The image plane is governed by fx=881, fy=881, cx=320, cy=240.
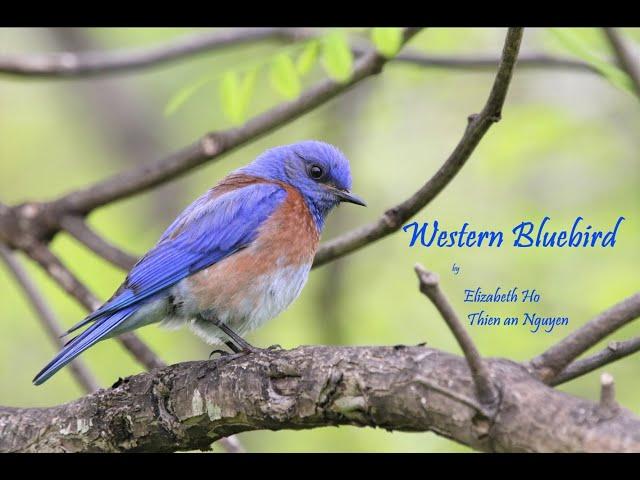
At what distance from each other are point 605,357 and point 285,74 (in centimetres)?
267

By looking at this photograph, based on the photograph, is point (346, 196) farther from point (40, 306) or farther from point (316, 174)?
point (40, 306)

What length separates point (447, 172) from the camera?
15.3ft

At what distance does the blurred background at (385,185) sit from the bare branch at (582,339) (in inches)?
121

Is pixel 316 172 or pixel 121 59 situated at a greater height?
pixel 121 59

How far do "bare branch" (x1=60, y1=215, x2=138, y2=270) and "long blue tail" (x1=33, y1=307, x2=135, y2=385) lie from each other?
851 millimetres

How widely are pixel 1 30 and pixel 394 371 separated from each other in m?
10.4

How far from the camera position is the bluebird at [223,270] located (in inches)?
216

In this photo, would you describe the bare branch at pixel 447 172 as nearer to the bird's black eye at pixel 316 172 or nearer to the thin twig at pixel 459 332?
the bird's black eye at pixel 316 172

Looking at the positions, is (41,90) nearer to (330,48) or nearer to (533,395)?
(330,48)

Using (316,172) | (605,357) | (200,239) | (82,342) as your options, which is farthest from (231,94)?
(605,357)

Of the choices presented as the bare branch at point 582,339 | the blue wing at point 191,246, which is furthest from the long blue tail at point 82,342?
the bare branch at point 582,339

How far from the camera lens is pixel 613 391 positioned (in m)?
2.87

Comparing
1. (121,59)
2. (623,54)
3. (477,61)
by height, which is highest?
(477,61)

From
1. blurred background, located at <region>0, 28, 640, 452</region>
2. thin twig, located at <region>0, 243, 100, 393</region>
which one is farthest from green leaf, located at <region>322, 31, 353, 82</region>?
thin twig, located at <region>0, 243, 100, 393</region>
